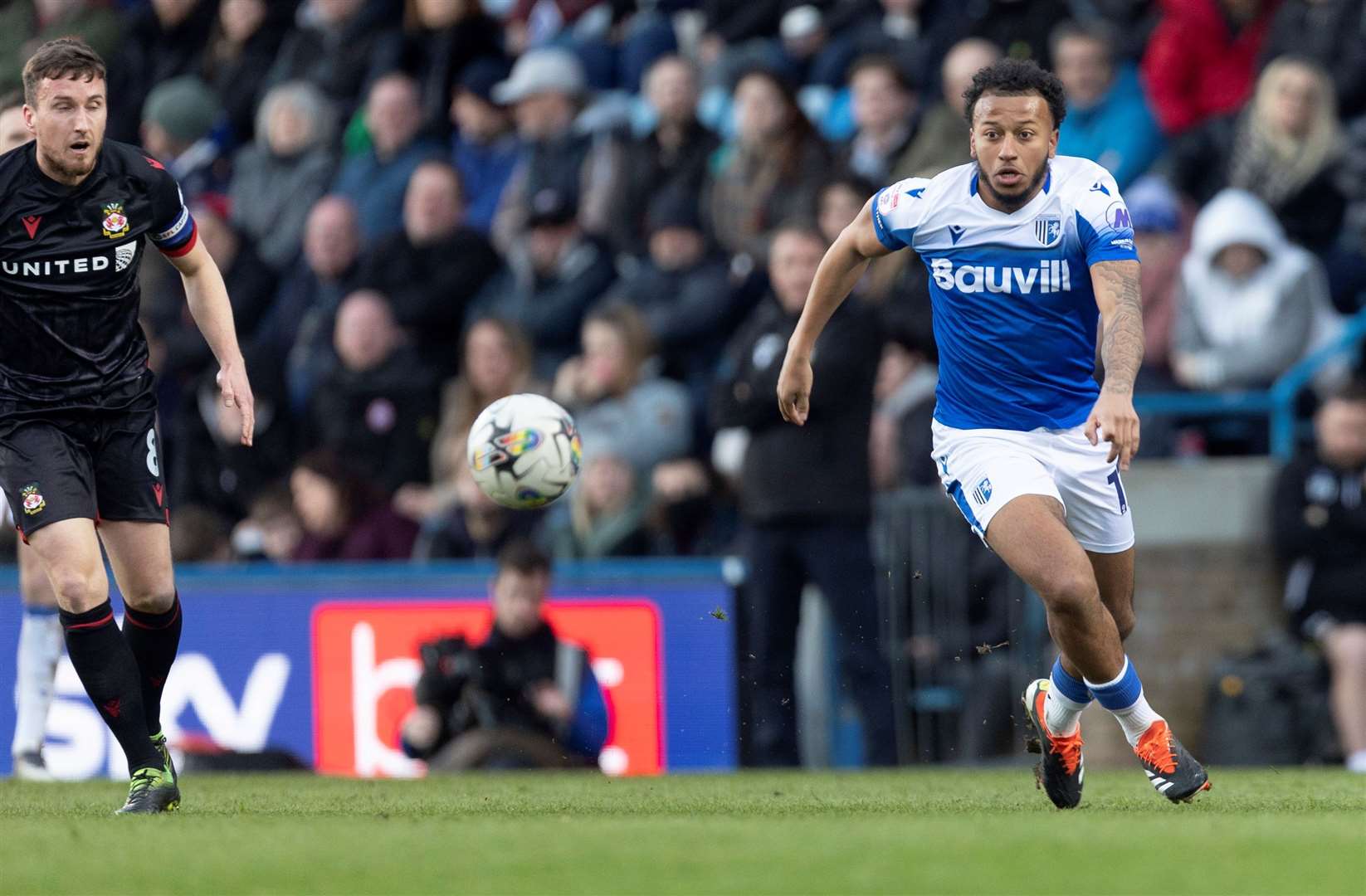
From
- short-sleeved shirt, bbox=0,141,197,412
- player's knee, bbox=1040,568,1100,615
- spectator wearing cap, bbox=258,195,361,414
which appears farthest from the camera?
spectator wearing cap, bbox=258,195,361,414

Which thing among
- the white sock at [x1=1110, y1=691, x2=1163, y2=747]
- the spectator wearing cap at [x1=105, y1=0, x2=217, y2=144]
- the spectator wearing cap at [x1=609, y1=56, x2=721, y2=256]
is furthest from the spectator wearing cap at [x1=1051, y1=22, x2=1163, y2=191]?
the spectator wearing cap at [x1=105, y1=0, x2=217, y2=144]

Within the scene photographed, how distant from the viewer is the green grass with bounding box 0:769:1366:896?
5.79m

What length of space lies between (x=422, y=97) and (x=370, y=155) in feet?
2.46

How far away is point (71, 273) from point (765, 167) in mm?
6340

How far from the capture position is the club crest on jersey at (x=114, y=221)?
8164mm

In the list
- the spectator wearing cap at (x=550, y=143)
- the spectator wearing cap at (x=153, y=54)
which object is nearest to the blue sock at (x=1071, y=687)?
the spectator wearing cap at (x=550, y=143)

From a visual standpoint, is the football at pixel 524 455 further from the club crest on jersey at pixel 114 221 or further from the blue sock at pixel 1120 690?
the blue sock at pixel 1120 690

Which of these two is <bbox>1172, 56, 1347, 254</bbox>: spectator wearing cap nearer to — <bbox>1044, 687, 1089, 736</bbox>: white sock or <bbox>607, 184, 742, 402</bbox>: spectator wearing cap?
<bbox>607, 184, 742, 402</bbox>: spectator wearing cap

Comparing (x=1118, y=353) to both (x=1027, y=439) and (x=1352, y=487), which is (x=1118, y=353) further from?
(x=1352, y=487)

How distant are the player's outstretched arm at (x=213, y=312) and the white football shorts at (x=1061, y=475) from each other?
2.73 metres

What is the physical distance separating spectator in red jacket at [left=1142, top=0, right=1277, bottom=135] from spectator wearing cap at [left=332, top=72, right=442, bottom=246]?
5251 millimetres

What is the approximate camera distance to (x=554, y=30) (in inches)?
659

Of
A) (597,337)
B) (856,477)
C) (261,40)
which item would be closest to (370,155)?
(261,40)

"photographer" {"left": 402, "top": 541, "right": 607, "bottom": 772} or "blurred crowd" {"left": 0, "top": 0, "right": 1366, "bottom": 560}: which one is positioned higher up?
"blurred crowd" {"left": 0, "top": 0, "right": 1366, "bottom": 560}
